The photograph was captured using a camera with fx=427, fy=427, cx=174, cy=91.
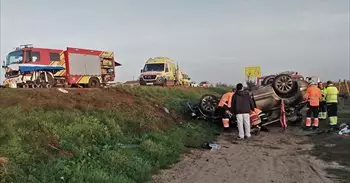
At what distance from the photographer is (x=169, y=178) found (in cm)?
779

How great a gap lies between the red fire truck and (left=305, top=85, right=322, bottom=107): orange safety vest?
44.0 ft

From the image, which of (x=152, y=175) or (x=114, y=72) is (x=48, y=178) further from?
(x=114, y=72)

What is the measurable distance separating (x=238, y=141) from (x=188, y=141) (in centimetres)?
170

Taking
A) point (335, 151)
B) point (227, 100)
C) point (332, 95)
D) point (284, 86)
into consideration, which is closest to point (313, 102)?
point (332, 95)

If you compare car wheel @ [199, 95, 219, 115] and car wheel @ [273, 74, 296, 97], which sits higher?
car wheel @ [273, 74, 296, 97]

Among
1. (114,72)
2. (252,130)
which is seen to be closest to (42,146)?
(252,130)

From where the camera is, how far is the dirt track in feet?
25.3

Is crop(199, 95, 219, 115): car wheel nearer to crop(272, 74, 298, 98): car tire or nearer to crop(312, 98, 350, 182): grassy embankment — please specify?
crop(272, 74, 298, 98): car tire

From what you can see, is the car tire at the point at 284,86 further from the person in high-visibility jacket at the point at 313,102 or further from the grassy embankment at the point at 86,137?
the grassy embankment at the point at 86,137

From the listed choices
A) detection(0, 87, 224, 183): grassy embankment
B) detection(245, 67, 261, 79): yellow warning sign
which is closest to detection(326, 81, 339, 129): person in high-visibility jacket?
detection(0, 87, 224, 183): grassy embankment

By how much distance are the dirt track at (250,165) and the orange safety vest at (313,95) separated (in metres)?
3.25

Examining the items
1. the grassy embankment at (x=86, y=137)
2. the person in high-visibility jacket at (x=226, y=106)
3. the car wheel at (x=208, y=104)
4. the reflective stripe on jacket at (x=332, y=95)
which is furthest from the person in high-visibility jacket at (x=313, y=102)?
the grassy embankment at (x=86, y=137)

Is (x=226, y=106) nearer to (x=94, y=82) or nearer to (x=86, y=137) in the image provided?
(x=86, y=137)

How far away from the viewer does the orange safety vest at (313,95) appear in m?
15.1
